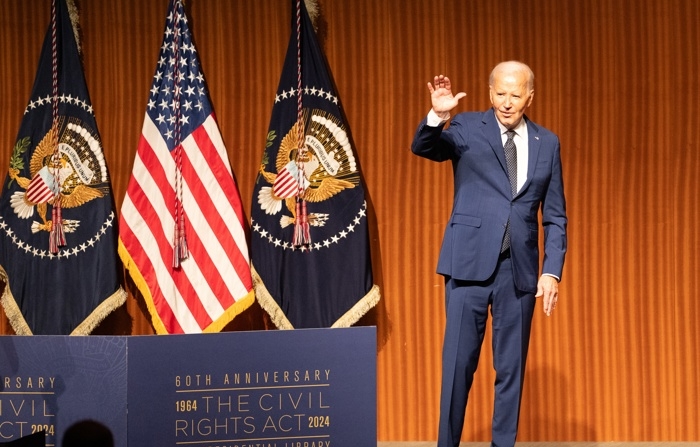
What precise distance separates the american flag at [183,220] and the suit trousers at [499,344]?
1.35 metres

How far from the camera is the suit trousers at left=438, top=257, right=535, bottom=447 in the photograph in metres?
3.10

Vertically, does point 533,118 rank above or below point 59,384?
above

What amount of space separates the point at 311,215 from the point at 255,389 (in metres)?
1.25

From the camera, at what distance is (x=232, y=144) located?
446cm

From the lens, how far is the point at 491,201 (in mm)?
3104

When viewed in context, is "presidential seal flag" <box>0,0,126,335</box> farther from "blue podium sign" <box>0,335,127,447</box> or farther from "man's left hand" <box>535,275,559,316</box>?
"man's left hand" <box>535,275,559,316</box>

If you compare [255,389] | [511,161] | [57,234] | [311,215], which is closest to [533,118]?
[311,215]

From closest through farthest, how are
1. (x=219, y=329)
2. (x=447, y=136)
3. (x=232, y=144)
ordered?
(x=447, y=136), (x=219, y=329), (x=232, y=144)

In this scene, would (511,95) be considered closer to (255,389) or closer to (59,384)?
(255,389)

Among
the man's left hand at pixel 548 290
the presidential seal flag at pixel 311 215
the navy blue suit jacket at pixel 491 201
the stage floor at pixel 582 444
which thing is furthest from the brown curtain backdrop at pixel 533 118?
the man's left hand at pixel 548 290

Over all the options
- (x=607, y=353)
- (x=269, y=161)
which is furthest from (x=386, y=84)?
(x=607, y=353)

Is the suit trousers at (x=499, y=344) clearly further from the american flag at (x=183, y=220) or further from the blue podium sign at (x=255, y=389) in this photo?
Result: the american flag at (x=183, y=220)

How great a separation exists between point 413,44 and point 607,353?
1.68 m

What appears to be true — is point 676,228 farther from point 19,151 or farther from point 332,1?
point 19,151
